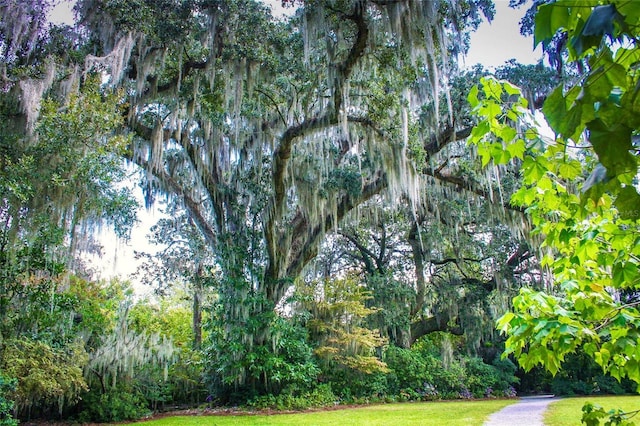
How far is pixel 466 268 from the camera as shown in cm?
1614

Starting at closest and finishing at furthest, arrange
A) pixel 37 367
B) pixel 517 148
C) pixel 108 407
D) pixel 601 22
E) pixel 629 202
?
pixel 601 22, pixel 629 202, pixel 517 148, pixel 37 367, pixel 108 407

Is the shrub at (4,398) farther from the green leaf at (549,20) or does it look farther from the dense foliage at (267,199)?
the green leaf at (549,20)

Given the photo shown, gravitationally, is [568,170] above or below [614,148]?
above

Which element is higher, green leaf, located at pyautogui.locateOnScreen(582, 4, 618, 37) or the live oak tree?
the live oak tree

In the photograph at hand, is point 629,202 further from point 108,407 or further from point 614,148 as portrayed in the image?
point 108,407

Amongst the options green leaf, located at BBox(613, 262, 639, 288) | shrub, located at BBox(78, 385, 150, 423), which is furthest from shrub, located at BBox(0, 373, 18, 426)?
green leaf, located at BBox(613, 262, 639, 288)

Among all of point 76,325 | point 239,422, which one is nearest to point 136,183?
point 76,325

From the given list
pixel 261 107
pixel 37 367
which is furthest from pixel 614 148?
pixel 261 107

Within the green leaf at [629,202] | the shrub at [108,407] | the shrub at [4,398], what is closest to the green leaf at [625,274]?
the green leaf at [629,202]

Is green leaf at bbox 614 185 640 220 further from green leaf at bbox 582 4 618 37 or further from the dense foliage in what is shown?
green leaf at bbox 582 4 618 37

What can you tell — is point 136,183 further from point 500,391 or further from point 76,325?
point 500,391

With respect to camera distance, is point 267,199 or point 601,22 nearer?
point 601,22

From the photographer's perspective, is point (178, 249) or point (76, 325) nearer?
point (76, 325)

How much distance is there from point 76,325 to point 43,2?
6.07 m
